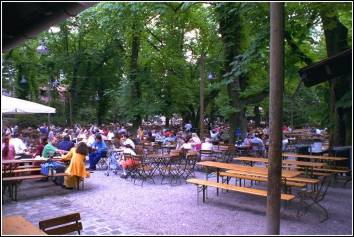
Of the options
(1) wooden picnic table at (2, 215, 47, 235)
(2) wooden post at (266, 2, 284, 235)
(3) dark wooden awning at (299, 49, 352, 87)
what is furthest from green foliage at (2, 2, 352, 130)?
(1) wooden picnic table at (2, 215, 47, 235)

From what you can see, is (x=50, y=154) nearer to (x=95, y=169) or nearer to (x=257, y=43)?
(x=95, y=169)

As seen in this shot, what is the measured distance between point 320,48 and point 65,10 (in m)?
24.0

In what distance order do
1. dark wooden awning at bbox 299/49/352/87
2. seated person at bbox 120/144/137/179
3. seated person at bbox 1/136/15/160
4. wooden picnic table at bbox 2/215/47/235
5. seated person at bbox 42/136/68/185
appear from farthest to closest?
seated person at bbox 120/144/137/179 < seated person at bbox 42/136/68/185 < seated person at bbox 1/136/15/160 < dark wooden awning at bbox 299/49/352/87 < wooden picnic table at bbox 2/215/47/235

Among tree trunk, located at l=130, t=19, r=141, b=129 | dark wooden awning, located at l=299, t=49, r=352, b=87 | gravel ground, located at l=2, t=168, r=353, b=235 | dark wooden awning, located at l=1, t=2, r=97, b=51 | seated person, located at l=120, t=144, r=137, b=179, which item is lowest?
gravel ground, located at l=2, t=168, r=353, b=235

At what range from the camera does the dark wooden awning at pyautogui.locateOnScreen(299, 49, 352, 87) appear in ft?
26.2

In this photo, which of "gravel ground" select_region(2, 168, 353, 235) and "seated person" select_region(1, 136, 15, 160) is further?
"seated person" select_region(1, 136, 15, 160)

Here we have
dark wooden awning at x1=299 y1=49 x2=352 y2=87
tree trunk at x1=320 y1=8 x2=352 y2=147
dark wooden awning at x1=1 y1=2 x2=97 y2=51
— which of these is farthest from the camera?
tree trunk at x1=320 y1=8 x2=352 y2=147

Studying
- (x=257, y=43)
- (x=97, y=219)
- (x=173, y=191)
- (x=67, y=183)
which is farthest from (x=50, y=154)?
(x=257, y=43)

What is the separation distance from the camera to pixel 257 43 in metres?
11.5

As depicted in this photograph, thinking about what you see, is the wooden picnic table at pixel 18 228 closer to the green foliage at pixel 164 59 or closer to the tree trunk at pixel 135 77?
the green foliage at pixel 164 59

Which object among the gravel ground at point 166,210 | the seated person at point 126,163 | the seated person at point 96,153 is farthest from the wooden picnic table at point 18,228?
the seated person at point 96,153

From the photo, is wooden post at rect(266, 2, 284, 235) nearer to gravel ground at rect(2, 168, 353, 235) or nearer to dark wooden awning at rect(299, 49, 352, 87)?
gravel ground at rect(2, 168, 353, 235)

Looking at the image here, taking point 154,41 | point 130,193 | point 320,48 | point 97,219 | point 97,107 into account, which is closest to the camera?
point 97,219

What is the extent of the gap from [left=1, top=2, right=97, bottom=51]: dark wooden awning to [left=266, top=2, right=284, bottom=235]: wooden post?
94.8 inches
